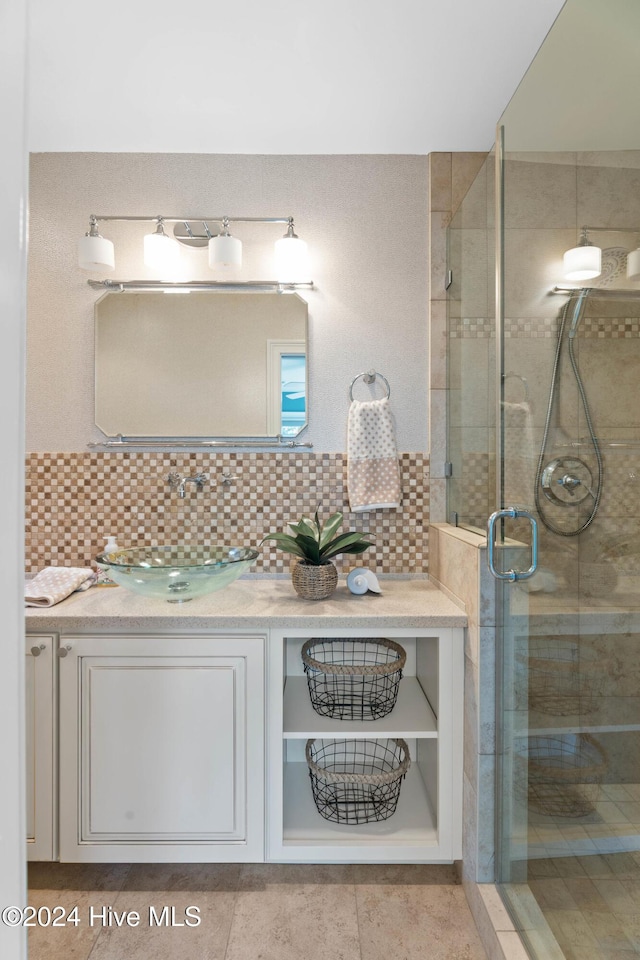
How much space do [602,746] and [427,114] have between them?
203 centimetres

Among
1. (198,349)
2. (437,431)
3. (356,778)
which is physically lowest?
(356,778)

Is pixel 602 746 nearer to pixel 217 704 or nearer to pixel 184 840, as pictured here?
pixel 217 704

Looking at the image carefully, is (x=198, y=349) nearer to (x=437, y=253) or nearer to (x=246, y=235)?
(x=246, y=235)

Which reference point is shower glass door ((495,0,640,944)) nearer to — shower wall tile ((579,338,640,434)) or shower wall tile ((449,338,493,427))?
shower wall tile ((579,338,640,434))

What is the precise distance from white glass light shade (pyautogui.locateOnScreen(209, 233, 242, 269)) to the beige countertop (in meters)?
1.23

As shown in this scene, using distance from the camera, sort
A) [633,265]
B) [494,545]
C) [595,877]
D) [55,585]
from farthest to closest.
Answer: [55,585] < [494,545] < [595,877] < [633,265]

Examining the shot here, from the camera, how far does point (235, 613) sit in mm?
1742

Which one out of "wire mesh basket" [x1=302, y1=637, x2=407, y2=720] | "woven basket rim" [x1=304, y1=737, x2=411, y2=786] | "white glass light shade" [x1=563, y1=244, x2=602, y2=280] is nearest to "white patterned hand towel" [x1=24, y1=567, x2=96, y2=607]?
"wire mesh basket" [x1=302, y1=637, x2=407, y2=720]

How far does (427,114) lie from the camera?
6.66 ft

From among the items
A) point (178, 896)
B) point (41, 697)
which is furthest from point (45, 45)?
point (178, 896)

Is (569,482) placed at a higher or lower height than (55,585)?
higher

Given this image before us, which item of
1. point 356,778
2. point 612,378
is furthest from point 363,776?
point 612,378

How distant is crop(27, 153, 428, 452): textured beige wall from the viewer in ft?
7.50

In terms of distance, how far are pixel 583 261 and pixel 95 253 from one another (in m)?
1.76
